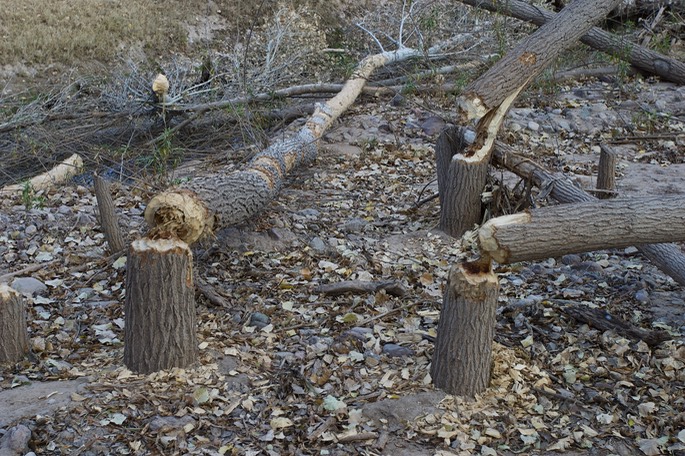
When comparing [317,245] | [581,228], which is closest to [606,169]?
[317,245]

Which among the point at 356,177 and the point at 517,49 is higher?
the point at 517,49

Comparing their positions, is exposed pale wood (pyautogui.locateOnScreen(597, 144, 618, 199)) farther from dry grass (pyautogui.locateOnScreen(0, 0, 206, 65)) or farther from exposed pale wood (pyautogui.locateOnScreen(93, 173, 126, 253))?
dry grass (pyautogui.locateOnScreen(0, 0, 206, 65))

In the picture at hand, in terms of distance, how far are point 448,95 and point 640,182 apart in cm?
241

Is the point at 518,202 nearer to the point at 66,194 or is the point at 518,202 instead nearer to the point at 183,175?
the point at 183,175

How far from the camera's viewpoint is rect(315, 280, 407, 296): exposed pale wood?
3936 millimetres

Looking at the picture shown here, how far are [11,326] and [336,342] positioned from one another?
139 cm

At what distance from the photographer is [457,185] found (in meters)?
4.62

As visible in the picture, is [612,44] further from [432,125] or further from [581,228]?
[581,228]

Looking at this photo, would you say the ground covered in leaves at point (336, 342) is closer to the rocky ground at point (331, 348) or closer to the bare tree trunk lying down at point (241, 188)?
the rocky ground at point (331, 348)

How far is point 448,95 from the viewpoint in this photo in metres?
7.55

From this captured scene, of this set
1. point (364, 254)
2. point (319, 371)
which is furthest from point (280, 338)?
point (364, 254)

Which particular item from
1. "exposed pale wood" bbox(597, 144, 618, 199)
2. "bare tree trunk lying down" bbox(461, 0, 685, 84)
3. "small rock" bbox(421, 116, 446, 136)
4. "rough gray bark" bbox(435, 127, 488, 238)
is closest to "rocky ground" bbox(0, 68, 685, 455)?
"rough gray bark" bbox(435, 127, 488, 238)

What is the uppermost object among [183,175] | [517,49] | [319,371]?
[517,49]

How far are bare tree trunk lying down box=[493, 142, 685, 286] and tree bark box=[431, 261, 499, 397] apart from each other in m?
1.21
